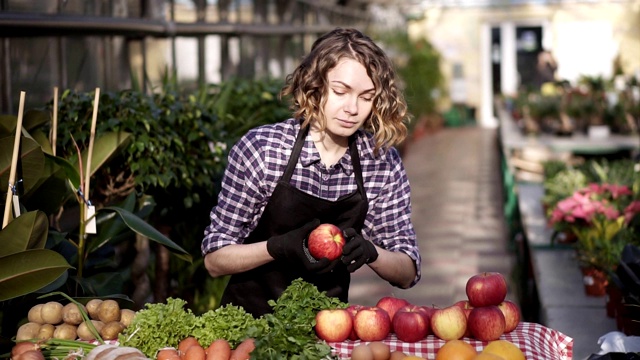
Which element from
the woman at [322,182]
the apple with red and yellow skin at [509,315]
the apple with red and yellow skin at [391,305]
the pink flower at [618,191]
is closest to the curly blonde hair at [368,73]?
the woman at [322,182]

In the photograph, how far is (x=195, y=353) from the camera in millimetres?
2137

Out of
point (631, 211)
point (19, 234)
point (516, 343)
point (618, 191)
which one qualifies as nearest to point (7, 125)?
point (19, 234)

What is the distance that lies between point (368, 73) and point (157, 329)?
0.81 m

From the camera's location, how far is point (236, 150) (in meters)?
2.61

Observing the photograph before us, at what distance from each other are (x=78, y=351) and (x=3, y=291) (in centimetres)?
40

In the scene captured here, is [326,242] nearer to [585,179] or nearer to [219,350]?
[219,350]

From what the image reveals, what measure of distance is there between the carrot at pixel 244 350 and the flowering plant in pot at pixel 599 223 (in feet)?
7.32

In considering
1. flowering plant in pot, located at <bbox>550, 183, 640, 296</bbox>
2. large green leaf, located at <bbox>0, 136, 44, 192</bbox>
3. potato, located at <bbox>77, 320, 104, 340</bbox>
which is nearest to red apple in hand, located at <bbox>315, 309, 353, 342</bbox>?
potato, located at <bbox>77, 320, 104, 340</bbox>

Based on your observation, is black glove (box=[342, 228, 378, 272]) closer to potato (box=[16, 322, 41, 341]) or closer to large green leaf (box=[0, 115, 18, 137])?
potato (box=[16, 322, 41, 341])

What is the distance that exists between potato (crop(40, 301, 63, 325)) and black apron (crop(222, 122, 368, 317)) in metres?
0.49

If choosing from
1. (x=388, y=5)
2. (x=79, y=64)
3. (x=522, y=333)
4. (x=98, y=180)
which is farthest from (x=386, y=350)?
(x=388, y=5)

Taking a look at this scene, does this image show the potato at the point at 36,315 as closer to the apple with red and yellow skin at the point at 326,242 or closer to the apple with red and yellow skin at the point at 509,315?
the apple with red and yellow skin at the point at 326,242

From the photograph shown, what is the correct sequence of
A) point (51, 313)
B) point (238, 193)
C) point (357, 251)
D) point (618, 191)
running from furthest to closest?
point (618, 191)
point (238, 193)
point (51, 313)
point (357, 251)

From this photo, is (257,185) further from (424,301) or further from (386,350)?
(424,301)
